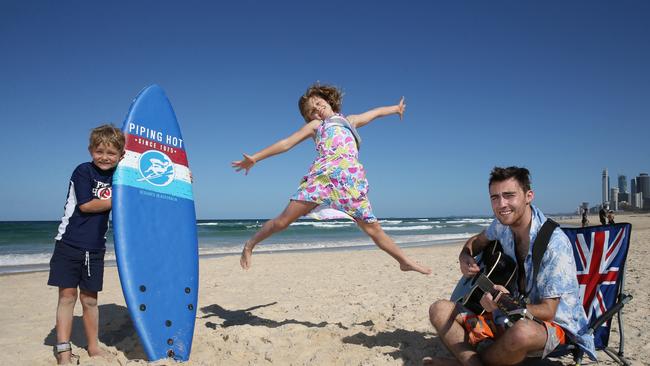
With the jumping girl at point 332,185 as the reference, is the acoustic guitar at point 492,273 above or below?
below

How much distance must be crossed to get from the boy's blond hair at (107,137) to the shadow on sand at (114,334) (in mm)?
1462

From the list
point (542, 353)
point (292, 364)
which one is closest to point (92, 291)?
point (292, 364)

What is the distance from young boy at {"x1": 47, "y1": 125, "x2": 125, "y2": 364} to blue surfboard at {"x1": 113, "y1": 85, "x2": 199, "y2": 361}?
0.12 meters

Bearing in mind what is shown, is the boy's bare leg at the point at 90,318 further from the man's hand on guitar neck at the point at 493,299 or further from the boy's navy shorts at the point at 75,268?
the man's hand on guitar neck at the point at 493,299

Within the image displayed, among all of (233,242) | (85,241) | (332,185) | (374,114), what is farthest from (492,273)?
(233,242)

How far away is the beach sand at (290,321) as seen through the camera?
9.55 feet

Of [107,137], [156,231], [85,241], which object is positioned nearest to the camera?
[85,241]

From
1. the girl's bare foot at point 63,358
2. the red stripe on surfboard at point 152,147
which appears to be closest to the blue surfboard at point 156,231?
the red stripe on surfboard at point 152,147

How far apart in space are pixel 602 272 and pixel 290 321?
2510 millimetres

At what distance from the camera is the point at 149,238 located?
3059 mm

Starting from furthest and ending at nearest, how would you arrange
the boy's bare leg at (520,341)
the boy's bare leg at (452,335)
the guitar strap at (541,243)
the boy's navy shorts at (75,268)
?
the boy's navy shorts at (75,268) < the boy's bare leg at (452,335) < the guitar strap at (541,243) < the boy's bare leg at (520,341)

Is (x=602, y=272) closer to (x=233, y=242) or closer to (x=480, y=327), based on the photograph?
(x=480, y=327)

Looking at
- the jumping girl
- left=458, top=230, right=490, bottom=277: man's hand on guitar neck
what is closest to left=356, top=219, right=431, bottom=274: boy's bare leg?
the jumping girl

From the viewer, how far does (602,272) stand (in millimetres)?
2529
